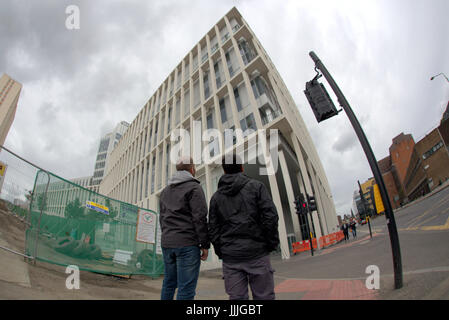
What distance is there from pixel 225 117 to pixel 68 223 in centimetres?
1489

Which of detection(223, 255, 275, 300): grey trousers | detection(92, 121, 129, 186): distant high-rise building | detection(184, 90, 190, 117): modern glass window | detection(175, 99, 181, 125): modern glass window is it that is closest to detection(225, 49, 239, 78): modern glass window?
detection(184, 90, 190, 117): modern glass window

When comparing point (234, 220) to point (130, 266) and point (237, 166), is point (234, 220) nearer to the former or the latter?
point (237, 166)

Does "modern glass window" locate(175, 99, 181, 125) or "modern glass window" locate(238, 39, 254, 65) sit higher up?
"modern glass window" locate(238, 39, 254, 65)

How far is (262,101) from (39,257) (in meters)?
15.6

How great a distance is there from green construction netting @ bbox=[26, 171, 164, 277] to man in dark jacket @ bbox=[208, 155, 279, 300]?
14.9 feet

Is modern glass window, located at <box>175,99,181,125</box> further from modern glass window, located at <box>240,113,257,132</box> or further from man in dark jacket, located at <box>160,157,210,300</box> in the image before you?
man in dark jacket, located at <box>160,157,210,300</box>

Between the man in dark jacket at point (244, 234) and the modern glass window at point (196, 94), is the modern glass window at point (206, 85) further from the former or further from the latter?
the man in dark jacket at point (244, 234)

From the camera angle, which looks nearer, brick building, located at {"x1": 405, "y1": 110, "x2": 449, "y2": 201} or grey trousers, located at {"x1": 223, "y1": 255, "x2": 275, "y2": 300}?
grey trousers, located at {"x1": 223, "y1": 255, "x2": 275, "y2": 300}

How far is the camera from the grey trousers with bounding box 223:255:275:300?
5.25 feet

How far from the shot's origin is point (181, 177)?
2320 mm

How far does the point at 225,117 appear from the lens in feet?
58.6

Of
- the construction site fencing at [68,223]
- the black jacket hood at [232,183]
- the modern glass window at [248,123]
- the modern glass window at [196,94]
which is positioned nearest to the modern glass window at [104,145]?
the modern glass window at [196,94]
